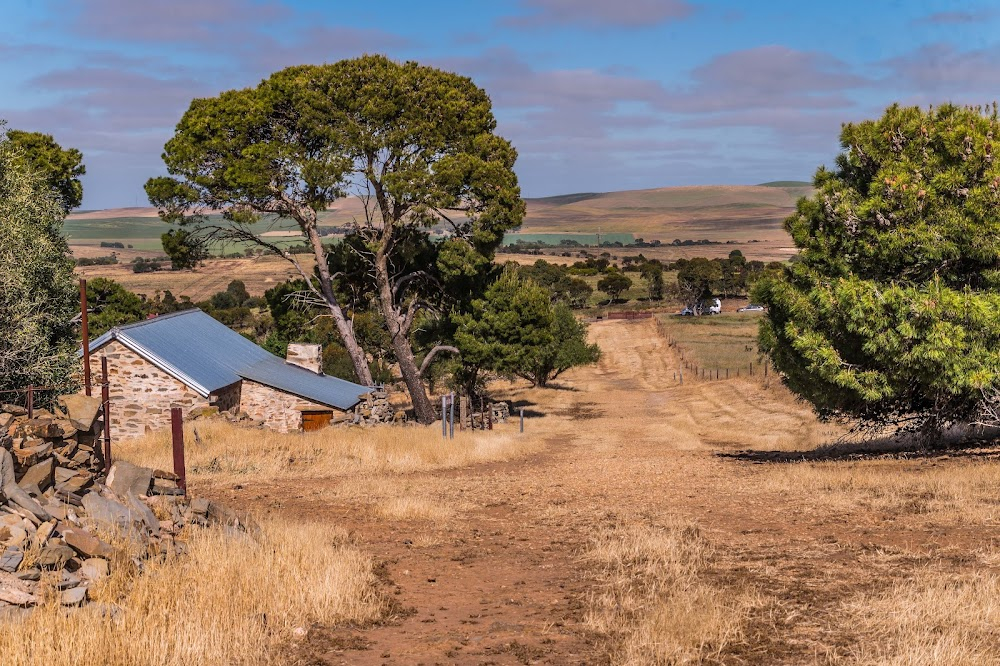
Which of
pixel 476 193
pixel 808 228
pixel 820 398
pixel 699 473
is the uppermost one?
pixel 476 193

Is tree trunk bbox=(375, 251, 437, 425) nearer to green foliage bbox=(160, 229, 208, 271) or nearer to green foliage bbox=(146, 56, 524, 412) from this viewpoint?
green foliage bbox=(146, 56, 524, 412)

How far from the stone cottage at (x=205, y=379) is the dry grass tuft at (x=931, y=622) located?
26.1m

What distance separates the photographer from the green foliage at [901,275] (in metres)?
19.8

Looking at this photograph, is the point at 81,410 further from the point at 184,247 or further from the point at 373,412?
the point at 184,247

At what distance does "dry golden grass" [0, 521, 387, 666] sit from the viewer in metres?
8.56

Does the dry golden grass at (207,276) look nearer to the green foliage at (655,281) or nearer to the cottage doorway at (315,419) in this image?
the green foliage at (655,281)

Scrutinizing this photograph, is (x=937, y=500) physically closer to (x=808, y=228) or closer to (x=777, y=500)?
(x=777, y=500)

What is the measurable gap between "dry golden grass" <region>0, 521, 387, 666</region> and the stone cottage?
2125 centimetres

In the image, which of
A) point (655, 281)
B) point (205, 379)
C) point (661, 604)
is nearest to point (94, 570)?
point (661, 604)

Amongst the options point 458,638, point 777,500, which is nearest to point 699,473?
point 777,500

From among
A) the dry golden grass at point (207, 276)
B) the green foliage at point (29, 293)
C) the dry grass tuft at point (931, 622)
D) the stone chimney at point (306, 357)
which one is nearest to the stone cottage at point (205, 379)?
the stone chimney at point (306, 357)

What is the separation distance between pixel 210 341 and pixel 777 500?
26.5 metres

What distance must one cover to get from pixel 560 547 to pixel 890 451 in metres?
15.1

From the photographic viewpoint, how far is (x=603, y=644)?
930 centimetres
